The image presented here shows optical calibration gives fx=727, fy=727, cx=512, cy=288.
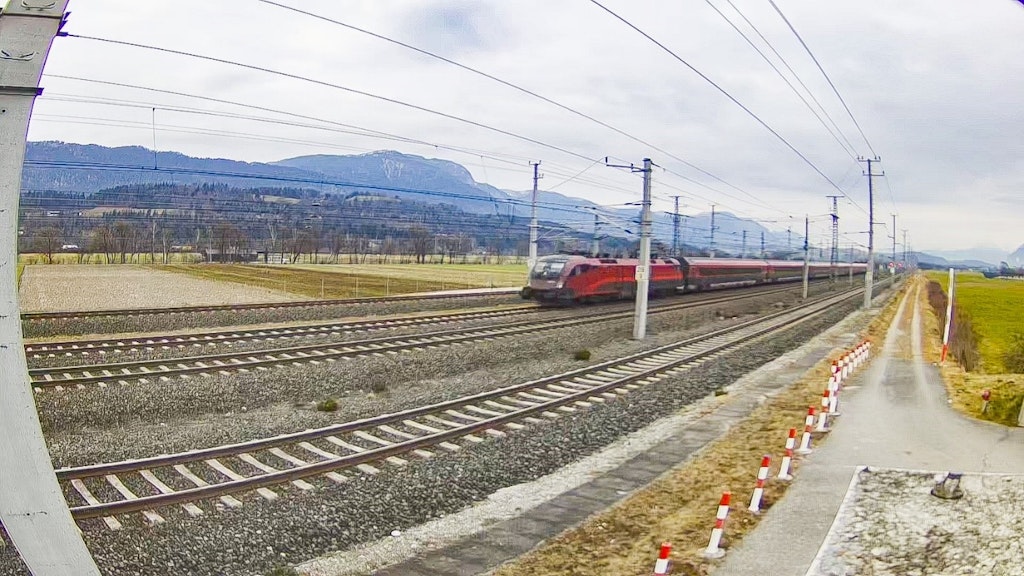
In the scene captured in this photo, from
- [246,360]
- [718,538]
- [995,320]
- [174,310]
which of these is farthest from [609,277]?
[718,538]

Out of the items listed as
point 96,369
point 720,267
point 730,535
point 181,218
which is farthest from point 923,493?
point 181,218

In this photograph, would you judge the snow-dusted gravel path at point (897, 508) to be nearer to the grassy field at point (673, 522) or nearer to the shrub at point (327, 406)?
the grassy field at point (673, 522)

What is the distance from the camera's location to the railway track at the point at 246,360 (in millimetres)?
14656

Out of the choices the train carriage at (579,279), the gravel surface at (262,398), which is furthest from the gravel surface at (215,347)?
the train carriage at (579,279)

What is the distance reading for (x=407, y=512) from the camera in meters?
8.84

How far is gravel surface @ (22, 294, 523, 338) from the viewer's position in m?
22.3

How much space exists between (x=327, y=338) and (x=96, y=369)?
6.84 m

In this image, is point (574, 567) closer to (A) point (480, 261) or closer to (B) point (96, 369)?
(B) point (96, 369)

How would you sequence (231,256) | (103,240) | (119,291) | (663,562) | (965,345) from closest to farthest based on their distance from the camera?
(663,562)
(965,345)
(119,291)
(103,240)
(231,256)

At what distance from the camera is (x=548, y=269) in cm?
3475

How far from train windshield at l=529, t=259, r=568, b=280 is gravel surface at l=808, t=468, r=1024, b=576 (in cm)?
2520

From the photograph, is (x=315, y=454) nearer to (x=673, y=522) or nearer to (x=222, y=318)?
(x=673, y=522)

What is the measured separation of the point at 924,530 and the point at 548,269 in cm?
2745

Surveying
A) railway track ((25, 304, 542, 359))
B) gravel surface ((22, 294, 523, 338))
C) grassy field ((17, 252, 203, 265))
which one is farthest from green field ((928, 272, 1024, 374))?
grassy field ((17, 252, 203, 265))
